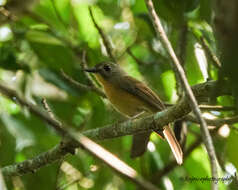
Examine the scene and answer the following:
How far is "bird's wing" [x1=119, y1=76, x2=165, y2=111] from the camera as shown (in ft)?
15.8

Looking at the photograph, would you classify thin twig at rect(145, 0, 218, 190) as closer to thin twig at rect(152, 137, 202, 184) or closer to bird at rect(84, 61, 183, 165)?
bird at rect(84, 61, 183, 165)

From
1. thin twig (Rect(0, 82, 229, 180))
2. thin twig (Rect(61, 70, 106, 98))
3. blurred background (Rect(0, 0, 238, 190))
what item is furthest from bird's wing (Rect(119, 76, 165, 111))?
thin twig (Rect(0, 82, 229, 180))

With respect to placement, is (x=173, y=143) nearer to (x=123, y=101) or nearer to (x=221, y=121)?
(x=221, y=121)

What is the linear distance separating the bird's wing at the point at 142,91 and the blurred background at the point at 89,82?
6.3 inches

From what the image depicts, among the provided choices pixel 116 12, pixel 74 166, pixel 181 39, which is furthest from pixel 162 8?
pixel 74 166

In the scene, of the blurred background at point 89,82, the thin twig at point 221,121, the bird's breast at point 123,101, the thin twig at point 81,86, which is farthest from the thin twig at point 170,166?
the thin twig at point 81,86

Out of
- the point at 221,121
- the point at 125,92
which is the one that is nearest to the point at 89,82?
the point at 125,92

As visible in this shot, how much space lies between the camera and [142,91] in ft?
16.9

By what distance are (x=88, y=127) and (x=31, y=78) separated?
2.97 ft

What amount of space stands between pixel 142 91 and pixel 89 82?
28.3 inches

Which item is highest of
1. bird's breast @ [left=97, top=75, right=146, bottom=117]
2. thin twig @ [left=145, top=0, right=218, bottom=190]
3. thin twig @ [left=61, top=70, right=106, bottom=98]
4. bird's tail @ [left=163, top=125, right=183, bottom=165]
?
thin twig @ [left=145, top=0, right=218, bottom=190]

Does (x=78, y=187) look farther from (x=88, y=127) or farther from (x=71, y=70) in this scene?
(x=71, y=70)

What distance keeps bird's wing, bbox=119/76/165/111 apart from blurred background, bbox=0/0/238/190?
0.16 meters

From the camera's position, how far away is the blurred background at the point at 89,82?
14.0 feet
